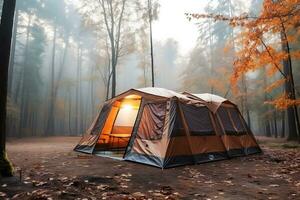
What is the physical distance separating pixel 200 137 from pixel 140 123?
6.09 ft

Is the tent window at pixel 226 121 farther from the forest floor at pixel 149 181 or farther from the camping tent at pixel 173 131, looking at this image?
the forest floor at pixel 149 181

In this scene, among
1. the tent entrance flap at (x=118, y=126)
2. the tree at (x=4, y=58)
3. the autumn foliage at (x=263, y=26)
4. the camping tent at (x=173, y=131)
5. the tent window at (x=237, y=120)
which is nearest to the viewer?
the tree at (x=4, y=58)

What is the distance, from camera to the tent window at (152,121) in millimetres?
7404

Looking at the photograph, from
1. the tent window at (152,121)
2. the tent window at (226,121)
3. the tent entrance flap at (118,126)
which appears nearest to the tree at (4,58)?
the tent window at (152,121)

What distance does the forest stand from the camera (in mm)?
4828

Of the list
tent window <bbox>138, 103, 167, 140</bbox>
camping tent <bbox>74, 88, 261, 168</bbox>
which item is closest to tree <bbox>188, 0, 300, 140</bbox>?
camping tent <bbox>74, 88, 261, 168</bbox>

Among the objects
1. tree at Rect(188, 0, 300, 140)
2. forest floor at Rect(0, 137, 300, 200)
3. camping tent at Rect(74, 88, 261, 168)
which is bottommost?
forest floor at Rect(0, 137, 300, 200)

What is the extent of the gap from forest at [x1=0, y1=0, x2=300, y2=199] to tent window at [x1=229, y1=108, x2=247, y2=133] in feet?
0.86

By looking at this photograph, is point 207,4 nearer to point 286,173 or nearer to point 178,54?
point 178,54

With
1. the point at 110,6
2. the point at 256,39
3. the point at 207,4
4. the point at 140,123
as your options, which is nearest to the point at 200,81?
the point at 207,4

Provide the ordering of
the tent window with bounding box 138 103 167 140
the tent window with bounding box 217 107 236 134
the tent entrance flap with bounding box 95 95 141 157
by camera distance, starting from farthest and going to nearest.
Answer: the tent entrance flap with bounding box 95 95 141 157 → the tent window with bounding box 217 107 236 134 → the tent window with bounding box 138 103 167 140

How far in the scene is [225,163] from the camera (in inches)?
293

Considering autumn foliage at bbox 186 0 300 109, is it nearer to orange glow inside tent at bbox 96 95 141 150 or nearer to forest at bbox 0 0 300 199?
forest at bbox 0 0 300 199

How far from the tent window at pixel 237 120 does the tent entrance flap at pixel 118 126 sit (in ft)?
11.7
